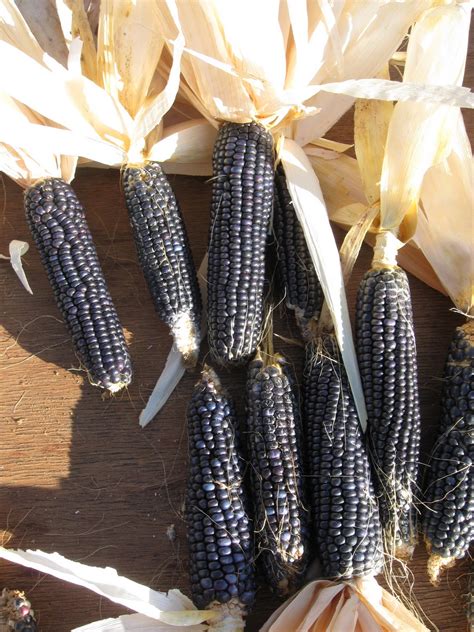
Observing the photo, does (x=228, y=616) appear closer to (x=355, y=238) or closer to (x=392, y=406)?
(x=392, y=406)

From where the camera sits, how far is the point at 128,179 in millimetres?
1792

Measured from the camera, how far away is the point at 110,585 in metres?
1.51

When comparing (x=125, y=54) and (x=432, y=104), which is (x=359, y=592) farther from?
(x=125, y=54)

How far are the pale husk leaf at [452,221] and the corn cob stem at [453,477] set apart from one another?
0.61 feet

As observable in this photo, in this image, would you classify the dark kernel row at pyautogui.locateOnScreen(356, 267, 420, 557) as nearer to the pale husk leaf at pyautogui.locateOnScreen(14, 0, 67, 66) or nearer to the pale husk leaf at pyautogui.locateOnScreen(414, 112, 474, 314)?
the pale husk leaf at pyautogui.locateOnScreen(414, 112, 474, 314)

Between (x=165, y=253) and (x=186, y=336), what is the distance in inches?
9.7

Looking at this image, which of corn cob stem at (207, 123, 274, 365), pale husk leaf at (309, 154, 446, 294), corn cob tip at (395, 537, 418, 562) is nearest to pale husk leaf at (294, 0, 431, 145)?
pale husk leaf at (309, 154, 446, 294)

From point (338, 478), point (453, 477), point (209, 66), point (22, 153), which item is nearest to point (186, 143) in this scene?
point (209, 66)

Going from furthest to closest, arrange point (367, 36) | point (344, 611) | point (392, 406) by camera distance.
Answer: point (367, 36) < point (392, 406) < point (344, 611)

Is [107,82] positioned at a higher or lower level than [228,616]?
higher

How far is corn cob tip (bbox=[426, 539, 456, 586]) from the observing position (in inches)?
63.6

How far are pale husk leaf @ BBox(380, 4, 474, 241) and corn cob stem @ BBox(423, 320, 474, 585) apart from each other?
452mm

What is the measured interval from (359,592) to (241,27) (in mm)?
1491

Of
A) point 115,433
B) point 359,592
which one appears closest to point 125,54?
point 115,433
